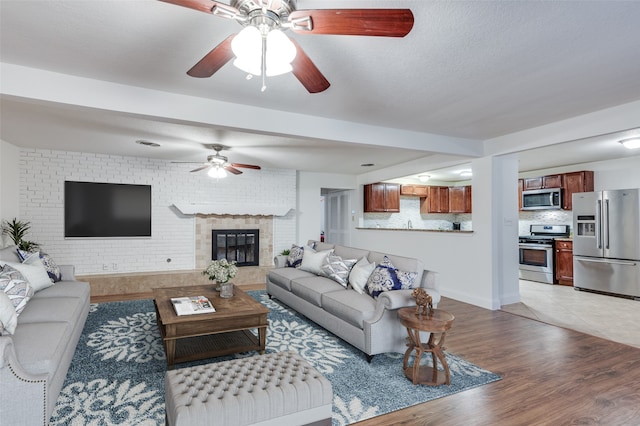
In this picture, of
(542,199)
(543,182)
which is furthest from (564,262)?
(543,182)

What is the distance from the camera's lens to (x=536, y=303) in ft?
16.6

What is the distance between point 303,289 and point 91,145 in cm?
394

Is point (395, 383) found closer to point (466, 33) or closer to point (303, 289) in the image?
point (303, 289)

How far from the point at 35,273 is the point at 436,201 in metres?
7.78

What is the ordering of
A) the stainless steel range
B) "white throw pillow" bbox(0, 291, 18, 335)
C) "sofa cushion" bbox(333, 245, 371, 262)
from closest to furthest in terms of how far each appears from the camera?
"white throw pillow" bbox(0, 291, 18, 335) < "sofa cushion" bbox(333, 245, 371, 262) < the stainless steel range

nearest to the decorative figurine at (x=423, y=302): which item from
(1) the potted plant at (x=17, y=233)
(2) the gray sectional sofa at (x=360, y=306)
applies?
(2) the gray sectional sofa at (x=360, y=306)

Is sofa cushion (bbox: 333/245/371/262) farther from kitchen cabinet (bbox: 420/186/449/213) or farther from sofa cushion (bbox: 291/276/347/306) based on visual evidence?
kitchen cabinet (bbox: 420/186/449/213)

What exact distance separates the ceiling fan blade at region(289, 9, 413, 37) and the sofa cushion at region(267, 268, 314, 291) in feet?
11.1

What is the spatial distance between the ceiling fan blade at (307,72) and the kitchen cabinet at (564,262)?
6.48 meters

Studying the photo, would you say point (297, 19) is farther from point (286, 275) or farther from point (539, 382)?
point (286, 275)

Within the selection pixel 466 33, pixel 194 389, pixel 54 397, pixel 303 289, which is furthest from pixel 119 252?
pixel 466 33

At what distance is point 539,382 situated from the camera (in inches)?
103

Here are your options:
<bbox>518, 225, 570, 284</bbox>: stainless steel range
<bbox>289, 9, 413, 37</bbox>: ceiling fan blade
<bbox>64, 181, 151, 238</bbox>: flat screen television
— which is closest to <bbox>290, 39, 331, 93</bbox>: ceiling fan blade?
<bbox>289, 9, 413, 37</bbox>: ceiling fan blade

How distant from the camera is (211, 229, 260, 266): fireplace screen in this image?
6625 mm
